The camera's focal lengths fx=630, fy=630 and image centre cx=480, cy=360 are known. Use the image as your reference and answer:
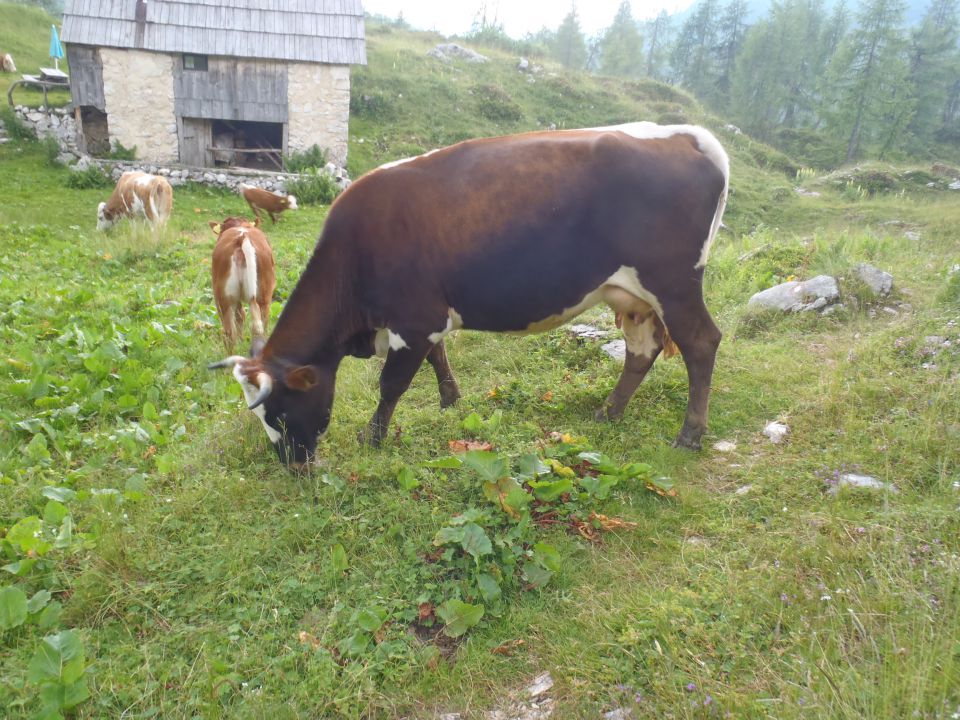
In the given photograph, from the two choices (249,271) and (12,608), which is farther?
(249,271)

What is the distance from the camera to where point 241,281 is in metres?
6.43

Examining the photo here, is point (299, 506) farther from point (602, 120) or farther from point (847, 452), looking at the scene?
point (602, 120)

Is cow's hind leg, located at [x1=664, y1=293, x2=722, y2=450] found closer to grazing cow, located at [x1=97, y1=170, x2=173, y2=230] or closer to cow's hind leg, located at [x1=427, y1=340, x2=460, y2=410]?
cow's hind leg, located at [x1=427, y1=340, x2=460, y2=410]

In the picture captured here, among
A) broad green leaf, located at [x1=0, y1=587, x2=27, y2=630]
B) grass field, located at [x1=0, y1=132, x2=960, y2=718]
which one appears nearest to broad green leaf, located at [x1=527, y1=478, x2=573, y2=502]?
grass field, located at [x1=0, y1=132, x2=960, y2=718]

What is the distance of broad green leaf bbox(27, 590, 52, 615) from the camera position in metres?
3.06

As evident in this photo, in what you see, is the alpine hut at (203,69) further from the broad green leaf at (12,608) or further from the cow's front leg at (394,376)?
the broad green leaf at (12,608)

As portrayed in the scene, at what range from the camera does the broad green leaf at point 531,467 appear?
3.78 metres

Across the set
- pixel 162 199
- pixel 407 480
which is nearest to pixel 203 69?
pixel 162 199

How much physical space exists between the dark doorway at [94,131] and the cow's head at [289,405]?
20281 millimetres

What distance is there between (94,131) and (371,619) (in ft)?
77.9

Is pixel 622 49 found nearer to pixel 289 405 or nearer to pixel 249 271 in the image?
pixel 249 271

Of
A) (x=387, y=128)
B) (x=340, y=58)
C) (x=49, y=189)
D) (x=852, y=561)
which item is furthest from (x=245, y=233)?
(x=387, y=128)

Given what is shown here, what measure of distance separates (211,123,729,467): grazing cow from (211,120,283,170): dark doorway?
18.8m

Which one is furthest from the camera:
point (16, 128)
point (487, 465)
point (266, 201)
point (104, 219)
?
point (16, 128)
